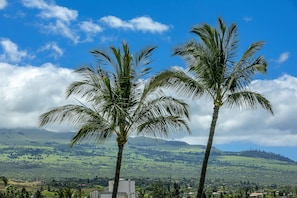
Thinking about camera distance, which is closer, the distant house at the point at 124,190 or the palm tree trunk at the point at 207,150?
the palm tree trunk at the point at 207,150

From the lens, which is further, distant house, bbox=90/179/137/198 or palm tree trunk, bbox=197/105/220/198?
distant house, bbox=90/179/137/198

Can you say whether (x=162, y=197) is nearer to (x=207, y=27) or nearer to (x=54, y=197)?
(x=54, y=197)

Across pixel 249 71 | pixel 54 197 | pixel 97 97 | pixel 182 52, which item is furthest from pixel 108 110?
pixel 54 197

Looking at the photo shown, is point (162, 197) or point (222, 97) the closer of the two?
point (222, 97)

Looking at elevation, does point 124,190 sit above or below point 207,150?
below

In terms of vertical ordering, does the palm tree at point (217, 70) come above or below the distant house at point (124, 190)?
above

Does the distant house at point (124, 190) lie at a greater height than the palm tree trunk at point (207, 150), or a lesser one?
lesser

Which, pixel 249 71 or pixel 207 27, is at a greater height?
pixel 207 27

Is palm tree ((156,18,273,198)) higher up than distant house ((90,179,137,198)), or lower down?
higher up

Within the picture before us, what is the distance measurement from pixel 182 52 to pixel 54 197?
86.8 meters

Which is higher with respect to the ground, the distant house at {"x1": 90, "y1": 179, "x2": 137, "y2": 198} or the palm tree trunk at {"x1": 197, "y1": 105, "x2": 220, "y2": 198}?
the palm tree trunk at {"x1": 197, "y1": 105, "x2": 220, "y2": 198}

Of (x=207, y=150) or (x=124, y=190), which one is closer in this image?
(x=207, y=150)

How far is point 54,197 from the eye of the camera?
9888 centimetres

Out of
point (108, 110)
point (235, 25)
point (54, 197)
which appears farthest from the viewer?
point (54, 197)
